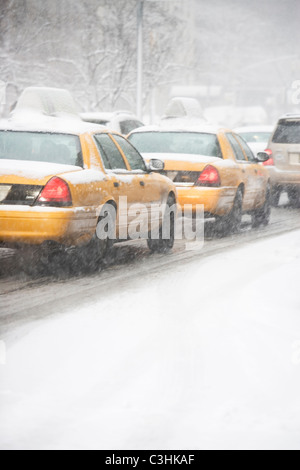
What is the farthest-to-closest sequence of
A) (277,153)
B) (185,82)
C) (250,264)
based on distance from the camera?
(185,82), (277,153), (250,264)

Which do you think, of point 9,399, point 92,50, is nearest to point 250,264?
point 9,399

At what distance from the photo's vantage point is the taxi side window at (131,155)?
10.1 m

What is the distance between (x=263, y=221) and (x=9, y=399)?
405 inches

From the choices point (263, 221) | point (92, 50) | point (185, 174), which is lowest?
point (263, 221)

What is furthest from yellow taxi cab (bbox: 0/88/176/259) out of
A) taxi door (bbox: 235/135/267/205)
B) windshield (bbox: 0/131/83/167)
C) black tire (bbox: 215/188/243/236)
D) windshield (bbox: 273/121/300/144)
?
windshield (bbox: 273/121/300/144)

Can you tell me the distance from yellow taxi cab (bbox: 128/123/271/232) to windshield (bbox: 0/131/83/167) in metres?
3.07

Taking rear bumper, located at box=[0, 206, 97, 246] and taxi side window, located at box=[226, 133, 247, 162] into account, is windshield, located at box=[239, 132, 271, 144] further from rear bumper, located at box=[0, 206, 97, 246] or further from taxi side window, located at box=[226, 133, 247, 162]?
rear bumper, located at box=[0, 206, 97, 246]

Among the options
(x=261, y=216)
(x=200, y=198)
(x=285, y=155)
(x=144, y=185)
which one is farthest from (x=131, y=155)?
(x=285, y=155)

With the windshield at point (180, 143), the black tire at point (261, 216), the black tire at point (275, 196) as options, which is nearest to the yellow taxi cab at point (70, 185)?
the windshield at point (180, 143)

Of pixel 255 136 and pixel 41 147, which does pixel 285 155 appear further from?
pixel 41 147

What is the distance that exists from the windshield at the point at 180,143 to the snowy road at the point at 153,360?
12.6ft

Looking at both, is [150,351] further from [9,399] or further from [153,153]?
[153,153]

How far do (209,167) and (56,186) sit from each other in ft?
13.5

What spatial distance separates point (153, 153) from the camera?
1240 centimetres
